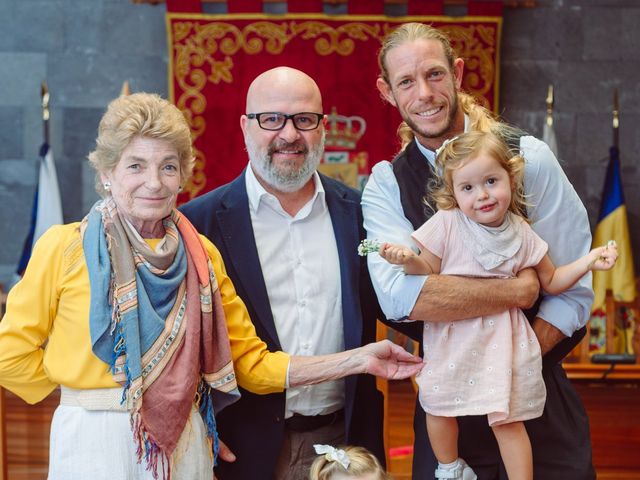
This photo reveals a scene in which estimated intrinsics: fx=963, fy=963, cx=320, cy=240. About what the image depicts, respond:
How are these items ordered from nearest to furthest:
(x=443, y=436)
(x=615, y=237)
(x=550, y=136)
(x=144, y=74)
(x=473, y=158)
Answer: (x=473, y=158) → (x=443, y=436) → (x=550, y=136) → (x=615, y=237) → (x=144, y=74)

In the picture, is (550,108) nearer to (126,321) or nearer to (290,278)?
(290,278)

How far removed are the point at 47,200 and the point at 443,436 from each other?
4.18 meters

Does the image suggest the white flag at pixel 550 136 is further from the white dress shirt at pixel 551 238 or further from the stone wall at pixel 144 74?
the white dress shirt at pixel 551 238

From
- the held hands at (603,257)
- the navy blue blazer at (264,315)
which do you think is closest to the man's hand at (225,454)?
the navy blue blazer at (264,315)

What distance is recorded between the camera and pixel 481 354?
7.84 ft

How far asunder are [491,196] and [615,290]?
388 cm

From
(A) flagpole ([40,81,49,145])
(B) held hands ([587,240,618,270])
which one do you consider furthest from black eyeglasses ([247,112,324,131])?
(A) flagpole ([40,81,49,145])

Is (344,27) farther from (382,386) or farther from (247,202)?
(247,202)

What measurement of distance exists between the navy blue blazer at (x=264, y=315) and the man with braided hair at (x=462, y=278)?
0.55 ft

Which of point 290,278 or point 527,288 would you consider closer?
point 527,288

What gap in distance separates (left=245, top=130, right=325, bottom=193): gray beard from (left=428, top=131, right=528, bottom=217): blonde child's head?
414 millimetres

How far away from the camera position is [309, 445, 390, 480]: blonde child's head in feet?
7.88

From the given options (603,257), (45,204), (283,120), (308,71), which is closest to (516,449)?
(603,257)

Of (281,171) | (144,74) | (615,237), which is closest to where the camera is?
(281,171)
